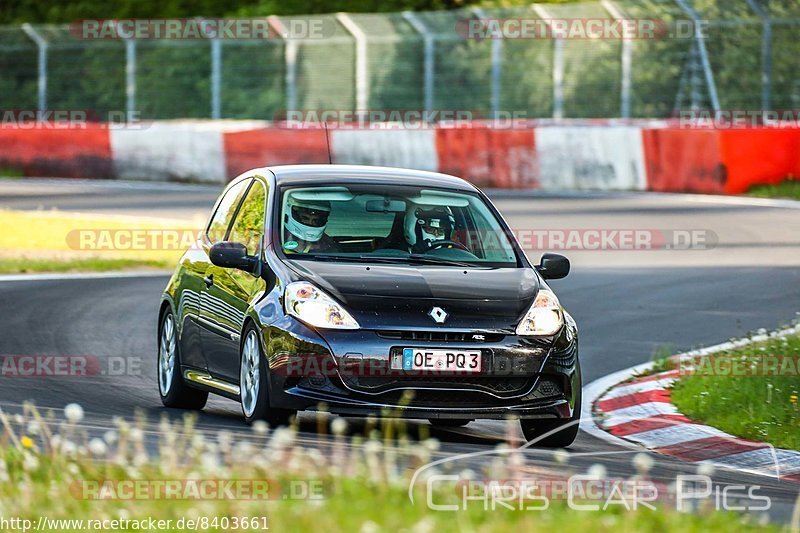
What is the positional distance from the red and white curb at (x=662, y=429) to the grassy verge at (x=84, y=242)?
832 cm

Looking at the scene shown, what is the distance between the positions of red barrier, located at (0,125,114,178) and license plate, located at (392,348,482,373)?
21.8 m

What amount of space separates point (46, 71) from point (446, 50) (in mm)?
7803

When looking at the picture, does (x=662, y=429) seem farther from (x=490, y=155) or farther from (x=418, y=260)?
(x=490, y=155)

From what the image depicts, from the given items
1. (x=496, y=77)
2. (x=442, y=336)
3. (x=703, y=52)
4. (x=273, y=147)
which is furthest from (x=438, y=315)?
(x=496, y=77)

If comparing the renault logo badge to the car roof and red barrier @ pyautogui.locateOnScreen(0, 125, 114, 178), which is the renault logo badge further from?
red barrier @ pyautogui.locateOnScreen(0, 125, 114, 178)

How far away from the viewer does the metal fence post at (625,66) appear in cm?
2973

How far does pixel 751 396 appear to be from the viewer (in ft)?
35.1

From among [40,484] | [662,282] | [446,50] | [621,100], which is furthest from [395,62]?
[40,484]

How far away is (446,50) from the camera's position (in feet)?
103

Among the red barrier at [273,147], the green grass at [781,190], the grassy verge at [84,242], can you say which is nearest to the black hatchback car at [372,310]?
the grassy verge at [84,242]

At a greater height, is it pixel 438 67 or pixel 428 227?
pixel 428 227

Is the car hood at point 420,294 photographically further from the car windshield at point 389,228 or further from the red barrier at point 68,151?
the red barrier at point 68,151

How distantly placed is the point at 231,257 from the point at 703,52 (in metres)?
21.1

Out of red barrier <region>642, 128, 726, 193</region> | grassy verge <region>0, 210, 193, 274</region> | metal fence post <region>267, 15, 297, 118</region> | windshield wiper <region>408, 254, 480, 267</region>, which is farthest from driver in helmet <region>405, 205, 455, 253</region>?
metal fence post <region>267, 15, 297, 118</region>
